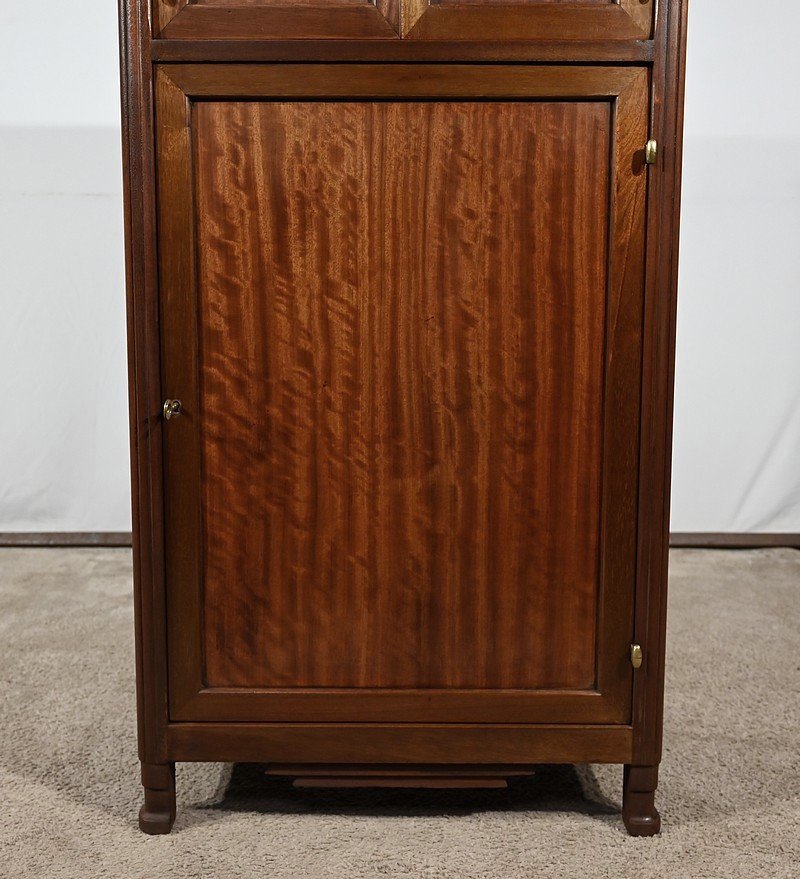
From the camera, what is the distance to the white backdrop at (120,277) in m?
3.25

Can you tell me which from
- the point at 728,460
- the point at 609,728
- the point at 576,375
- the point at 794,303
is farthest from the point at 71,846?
the point at 794,303

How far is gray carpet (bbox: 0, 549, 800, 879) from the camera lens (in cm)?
149

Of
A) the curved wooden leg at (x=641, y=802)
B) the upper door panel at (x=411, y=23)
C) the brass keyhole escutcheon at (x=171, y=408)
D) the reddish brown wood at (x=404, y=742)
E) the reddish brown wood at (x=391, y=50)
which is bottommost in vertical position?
the curved wooden leg at (x=641, y=802)

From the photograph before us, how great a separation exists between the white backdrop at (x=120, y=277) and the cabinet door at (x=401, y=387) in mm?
2004

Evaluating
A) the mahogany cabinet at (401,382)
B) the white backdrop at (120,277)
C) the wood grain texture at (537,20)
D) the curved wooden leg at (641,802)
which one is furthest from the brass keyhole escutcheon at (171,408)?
the white backdrop at (120,277)

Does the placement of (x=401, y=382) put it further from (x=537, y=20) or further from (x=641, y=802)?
(x=641, y=802)

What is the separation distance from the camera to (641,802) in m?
1.58

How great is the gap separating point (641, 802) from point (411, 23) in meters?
1.25

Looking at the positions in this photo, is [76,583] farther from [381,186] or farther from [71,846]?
[381,186]

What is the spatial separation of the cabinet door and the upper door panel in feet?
0.18

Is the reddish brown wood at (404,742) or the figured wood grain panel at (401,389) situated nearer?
the figured wood grain panel at (401,389)

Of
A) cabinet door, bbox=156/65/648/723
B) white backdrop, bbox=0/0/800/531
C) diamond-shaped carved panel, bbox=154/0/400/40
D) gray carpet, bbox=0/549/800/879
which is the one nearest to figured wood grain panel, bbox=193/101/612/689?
cabinet door, bbox=156/65/648/723

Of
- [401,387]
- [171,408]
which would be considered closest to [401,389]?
[401,387]

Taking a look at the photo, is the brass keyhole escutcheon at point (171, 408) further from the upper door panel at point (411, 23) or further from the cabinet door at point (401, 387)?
the upper door panel at point (411, 23)
